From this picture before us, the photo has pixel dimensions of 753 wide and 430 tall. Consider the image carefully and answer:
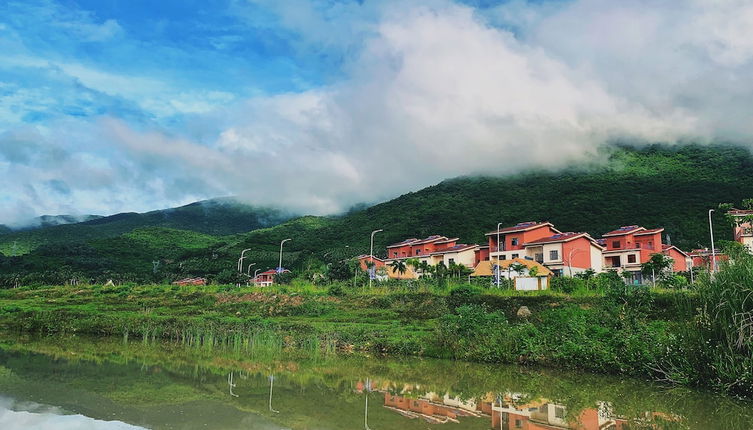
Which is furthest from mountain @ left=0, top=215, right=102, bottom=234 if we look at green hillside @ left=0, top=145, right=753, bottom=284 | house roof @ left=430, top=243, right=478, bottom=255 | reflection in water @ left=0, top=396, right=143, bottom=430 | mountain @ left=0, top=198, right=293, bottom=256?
reflection in water @ left=0, top=396, right=143, bottom=430

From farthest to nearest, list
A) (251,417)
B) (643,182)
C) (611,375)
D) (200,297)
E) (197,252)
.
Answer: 1. (197,252)
2. (643,182)
3. (200,297)
4. (611,375)
5. (251,417)

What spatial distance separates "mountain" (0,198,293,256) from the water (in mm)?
88505

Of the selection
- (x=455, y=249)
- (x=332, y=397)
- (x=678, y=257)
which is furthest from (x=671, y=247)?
(x=332, y=397)

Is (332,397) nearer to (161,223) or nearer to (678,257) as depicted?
(678,257)

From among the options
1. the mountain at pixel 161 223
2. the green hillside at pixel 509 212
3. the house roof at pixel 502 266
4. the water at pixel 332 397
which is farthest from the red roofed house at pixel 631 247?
the mountain at pixel 161 223

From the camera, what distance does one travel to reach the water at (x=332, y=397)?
8.34 metres

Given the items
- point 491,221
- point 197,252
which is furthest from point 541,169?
point 197,252

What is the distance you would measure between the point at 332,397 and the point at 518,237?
1684 inches

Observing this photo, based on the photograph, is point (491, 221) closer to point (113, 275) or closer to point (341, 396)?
point (113, 275)

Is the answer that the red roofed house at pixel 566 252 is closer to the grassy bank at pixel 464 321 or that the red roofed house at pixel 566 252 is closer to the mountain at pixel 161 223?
the grassy bank at pixel 464 321

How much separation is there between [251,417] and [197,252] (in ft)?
258

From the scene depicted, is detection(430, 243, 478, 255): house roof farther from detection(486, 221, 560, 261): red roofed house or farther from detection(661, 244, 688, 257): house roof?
→ detection(661, 244, 688, 257): house roof

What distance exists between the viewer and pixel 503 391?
11273 millimetres

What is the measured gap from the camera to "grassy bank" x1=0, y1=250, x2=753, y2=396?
34.2ft
